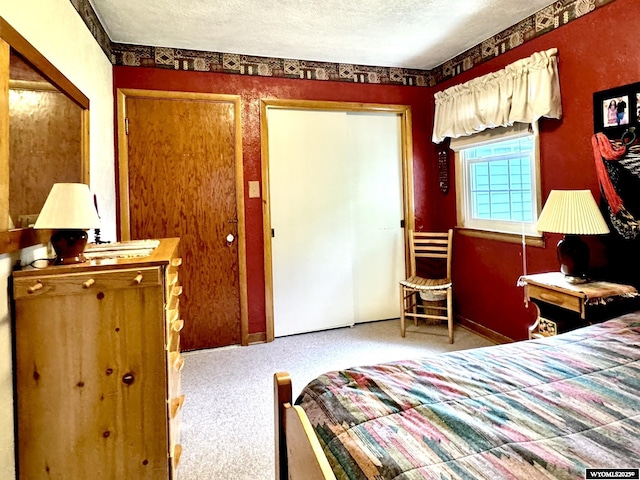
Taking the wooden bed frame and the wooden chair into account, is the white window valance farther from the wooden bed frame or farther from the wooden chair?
the wooden bed frame

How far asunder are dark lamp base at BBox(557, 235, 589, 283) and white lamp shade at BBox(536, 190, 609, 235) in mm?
122

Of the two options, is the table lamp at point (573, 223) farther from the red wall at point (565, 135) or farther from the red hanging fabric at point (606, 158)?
the red wall at point (565, 135)

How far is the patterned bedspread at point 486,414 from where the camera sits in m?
0.86

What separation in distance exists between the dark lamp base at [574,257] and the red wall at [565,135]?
25 centimetres

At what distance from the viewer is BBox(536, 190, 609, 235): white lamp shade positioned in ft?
7.04

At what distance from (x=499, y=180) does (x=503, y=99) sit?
68 cm

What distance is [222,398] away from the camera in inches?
97.7

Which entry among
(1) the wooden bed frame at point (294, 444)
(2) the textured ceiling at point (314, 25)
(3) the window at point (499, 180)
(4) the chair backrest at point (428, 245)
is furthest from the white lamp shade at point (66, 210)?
(4) the chair backrest at point (428, 245)

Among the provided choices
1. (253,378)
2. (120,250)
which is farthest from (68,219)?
(253,378)

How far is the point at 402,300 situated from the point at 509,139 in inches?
61.8

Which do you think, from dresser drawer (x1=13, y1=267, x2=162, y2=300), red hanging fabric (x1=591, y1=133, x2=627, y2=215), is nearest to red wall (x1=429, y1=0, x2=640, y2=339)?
red hanging fabric (x1=591, y1=133, x2=627, y2=215)

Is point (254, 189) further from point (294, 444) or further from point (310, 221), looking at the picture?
point (294, 444)

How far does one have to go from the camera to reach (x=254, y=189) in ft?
11.2

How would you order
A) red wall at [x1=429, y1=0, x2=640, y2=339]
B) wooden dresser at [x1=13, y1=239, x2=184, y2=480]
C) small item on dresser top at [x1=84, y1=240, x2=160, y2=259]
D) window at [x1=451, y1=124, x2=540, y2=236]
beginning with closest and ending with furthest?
1. wooden dresser at [x1=13, y1=239, x2=184, y2=480]
2. small item on dresser top at [x1=84, y1=240, x2=160, y2=259]
3. red wall at [x1=429, y1=0, x2=640, y2=339]
4. window at [x1=451, y1=124, x2=540, y2=236]
